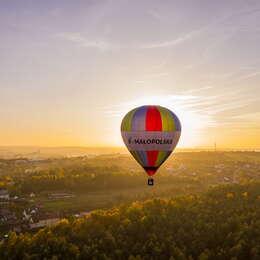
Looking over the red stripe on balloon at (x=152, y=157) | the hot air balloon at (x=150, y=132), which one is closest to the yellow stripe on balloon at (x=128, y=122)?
the hot air balloon at (x=150, y=132)

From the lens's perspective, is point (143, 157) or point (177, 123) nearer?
point (143, 157)

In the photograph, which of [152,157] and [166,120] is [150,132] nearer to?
[166,120]

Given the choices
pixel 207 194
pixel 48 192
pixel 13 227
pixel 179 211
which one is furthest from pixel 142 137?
pixel 48 192

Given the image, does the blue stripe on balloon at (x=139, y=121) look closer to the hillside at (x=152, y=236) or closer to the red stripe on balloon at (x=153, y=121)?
the red stripe on balloon at (x=153, y=121)

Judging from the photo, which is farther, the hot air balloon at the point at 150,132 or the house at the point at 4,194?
the house at the point at 4,194

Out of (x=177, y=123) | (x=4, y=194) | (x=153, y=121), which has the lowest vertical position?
(x=4, y=194)

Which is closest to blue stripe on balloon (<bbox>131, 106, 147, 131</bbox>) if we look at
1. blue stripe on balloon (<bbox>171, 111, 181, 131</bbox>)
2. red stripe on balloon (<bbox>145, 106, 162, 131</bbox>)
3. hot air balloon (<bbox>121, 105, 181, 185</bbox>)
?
hot air balloon (<bbox>121, 105, 181, 185</bbox>)

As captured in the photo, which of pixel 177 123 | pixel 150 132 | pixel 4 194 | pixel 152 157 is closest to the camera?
pixel 150 132

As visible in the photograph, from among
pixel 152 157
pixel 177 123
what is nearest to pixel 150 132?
pixel 152 157
